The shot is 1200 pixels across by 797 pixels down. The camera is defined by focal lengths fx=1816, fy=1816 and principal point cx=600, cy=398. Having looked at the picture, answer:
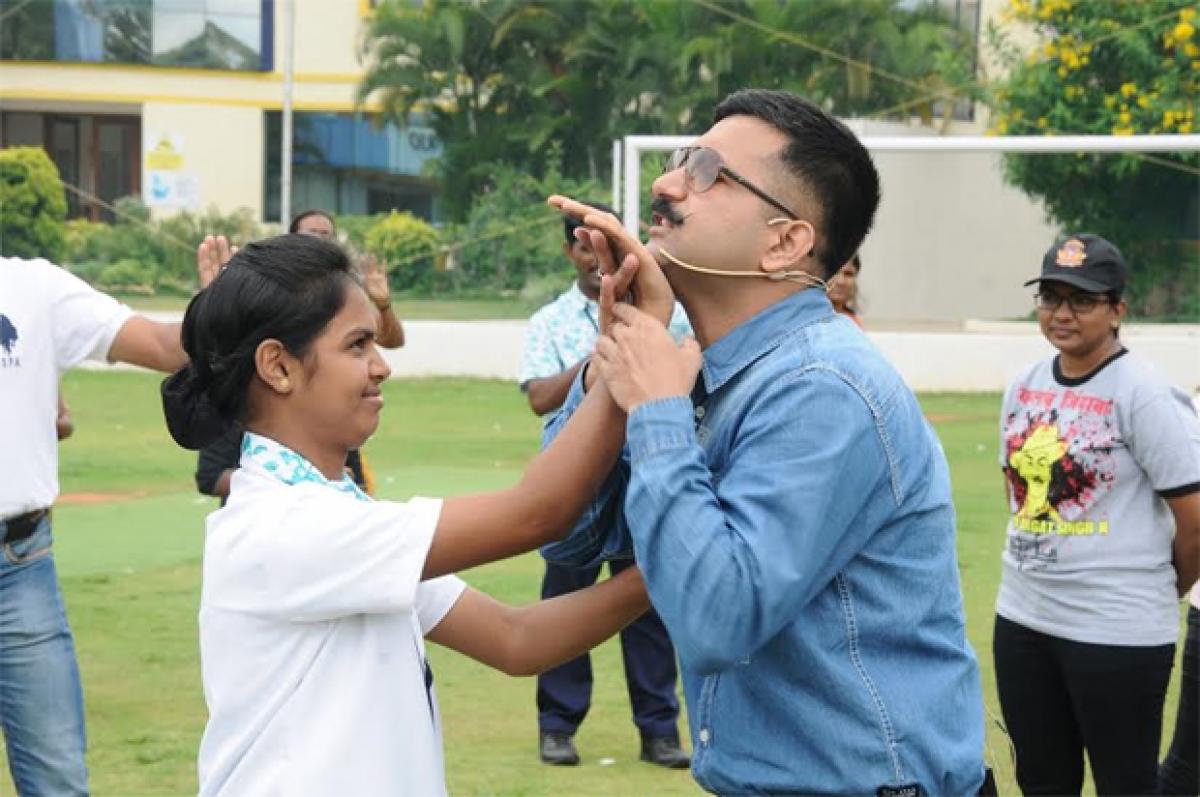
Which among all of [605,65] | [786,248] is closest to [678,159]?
[786,248]

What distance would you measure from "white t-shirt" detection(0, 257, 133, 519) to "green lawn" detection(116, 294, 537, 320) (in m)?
18.9

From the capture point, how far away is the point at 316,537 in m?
2.69

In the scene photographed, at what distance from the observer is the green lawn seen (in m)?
24.8

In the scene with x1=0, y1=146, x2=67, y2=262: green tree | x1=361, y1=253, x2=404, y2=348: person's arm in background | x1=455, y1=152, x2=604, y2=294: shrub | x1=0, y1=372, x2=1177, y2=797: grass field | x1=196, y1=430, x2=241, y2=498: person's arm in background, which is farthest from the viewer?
x1=0, y1=146, x2=67, y2=262: green tree

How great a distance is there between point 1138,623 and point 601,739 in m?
2.75

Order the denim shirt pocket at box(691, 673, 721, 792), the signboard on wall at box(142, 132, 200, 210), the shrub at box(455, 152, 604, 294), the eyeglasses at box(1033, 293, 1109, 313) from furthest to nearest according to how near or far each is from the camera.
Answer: the signboard on wall at box(142, 132, 200, 210), the shrub at box(455, 152, 604, 294), the eyeglasses at box(1033, 293, 1109, 313), the denim shirt pocket at box(691, 673, 721, 792)

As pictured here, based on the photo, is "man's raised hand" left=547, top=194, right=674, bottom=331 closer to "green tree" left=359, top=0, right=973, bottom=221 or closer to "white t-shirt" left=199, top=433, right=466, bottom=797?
"white t-shirt" left=199, top=433, right=466, bottom=797

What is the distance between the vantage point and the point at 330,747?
2713 mm

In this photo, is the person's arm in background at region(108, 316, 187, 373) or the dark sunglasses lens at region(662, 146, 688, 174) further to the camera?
the person's arm in background at region(108, 316, 187, 373)

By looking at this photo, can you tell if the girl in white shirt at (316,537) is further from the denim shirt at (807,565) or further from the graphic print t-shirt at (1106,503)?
the graphic print t-shirt at (1106,503)

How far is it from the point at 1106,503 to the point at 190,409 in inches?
132

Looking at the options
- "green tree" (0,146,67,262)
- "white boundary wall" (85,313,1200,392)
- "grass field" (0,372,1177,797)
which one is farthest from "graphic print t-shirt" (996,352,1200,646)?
"green tree" (0,146,67,262)

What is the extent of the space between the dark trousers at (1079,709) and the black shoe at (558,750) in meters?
1.99

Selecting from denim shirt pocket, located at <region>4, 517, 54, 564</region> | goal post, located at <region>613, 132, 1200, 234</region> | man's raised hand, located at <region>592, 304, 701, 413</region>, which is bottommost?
denim shirt pocket, located at <region>4, 517, 54, 564</region>
